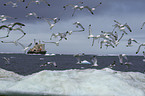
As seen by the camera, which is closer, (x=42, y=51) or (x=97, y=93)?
(x=97, y=93)

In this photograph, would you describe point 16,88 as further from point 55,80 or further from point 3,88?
point 55,80

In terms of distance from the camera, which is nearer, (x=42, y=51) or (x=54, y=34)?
(x=54, y=34)

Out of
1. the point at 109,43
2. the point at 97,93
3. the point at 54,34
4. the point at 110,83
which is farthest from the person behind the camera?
the point at 54,34

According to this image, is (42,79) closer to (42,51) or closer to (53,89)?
(53,89)

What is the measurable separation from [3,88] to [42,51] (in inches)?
7435

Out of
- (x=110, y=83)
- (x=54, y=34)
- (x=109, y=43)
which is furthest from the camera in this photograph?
(x=54, y=34)

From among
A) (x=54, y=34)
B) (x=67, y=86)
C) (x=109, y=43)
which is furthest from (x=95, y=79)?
(x=54, y=34)

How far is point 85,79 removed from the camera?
6457 mm

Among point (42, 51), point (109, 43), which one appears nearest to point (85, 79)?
point (109, 43)

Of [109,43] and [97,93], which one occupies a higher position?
[109,43]

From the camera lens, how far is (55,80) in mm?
6379

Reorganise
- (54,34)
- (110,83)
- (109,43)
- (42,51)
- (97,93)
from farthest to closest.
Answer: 1. (42,51)
2. (54,34)
3. (109,43)
4. (110,83)
5. (97,93)

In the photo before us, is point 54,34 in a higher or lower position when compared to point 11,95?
higher

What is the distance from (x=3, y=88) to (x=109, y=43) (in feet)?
29.6
